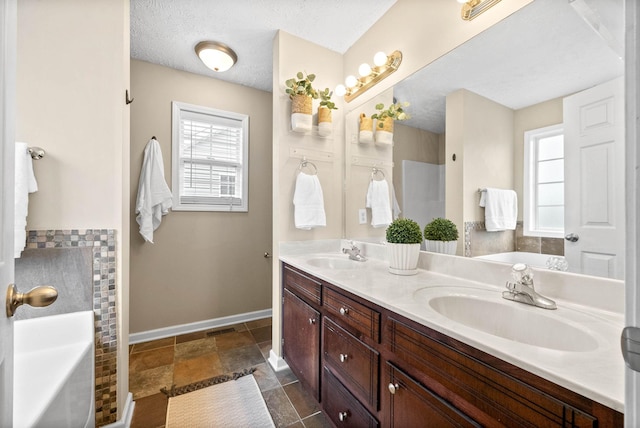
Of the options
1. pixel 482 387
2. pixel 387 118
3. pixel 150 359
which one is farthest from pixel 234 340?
pixel 387 118

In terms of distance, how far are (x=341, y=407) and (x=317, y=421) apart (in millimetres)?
361

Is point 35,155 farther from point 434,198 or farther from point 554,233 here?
point 554,233

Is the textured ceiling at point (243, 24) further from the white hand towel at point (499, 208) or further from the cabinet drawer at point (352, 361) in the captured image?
the cabinet drawer at point (352, 361)

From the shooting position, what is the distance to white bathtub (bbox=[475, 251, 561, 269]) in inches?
41.4

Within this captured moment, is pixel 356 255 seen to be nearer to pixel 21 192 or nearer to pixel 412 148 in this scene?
pixel 412 148

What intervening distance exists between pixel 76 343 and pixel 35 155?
927 millimetres

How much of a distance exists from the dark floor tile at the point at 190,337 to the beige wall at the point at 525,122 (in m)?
2.71

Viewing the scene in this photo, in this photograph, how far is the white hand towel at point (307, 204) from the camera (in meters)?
1.97

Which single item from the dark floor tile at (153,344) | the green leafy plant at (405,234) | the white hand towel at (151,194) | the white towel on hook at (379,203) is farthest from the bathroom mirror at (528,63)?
the dark floor tile at (153,344)

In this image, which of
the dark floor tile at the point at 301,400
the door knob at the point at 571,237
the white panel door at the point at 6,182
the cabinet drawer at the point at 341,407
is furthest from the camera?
the dark floor tile at the point at 301,400

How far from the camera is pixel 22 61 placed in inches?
47.6

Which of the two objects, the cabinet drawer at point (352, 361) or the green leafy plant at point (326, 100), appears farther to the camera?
the green leafy plant at point (326, 100)

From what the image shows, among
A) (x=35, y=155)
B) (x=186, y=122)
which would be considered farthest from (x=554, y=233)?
(x=186, y=122)

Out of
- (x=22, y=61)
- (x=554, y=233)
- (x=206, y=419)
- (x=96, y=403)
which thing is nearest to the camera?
(x=554, y=233)
